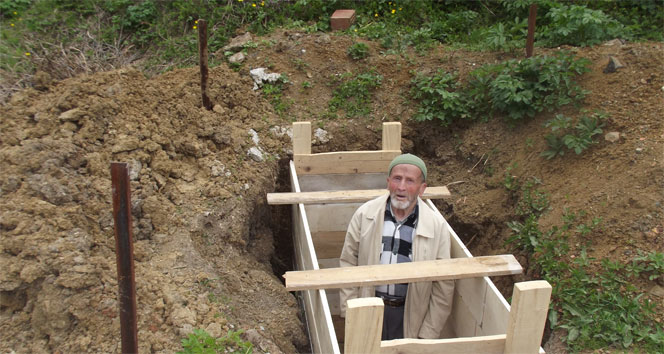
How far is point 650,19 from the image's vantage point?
24.5 ft

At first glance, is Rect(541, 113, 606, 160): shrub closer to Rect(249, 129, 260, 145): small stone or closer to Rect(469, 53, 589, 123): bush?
Rect(469, 53, 589, 123): bush

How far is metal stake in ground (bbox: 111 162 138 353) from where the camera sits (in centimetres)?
206

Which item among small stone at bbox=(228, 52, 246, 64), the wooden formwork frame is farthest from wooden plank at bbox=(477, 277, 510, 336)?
small stone at bbox=(228, 52, 246, 64)

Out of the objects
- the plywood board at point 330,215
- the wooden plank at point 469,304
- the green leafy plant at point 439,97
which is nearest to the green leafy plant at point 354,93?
the green leafy plant at point 439,97

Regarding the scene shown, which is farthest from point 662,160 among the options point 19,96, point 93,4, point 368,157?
point 93,4

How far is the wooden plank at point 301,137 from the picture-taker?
16.4 ft

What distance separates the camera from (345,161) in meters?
5.19

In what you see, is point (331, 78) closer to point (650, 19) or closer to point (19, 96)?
point (19, 96)

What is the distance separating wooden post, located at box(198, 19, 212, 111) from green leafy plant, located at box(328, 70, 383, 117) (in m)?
1.45

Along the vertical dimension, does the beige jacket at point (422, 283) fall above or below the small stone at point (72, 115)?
below

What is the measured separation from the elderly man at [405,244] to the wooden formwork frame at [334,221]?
0.21 meters

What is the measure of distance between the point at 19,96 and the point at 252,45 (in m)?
2.83

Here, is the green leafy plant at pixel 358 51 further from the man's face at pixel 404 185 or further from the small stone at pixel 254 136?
the man's face at pixel 404 185

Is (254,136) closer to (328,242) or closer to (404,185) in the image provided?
(328,242)
